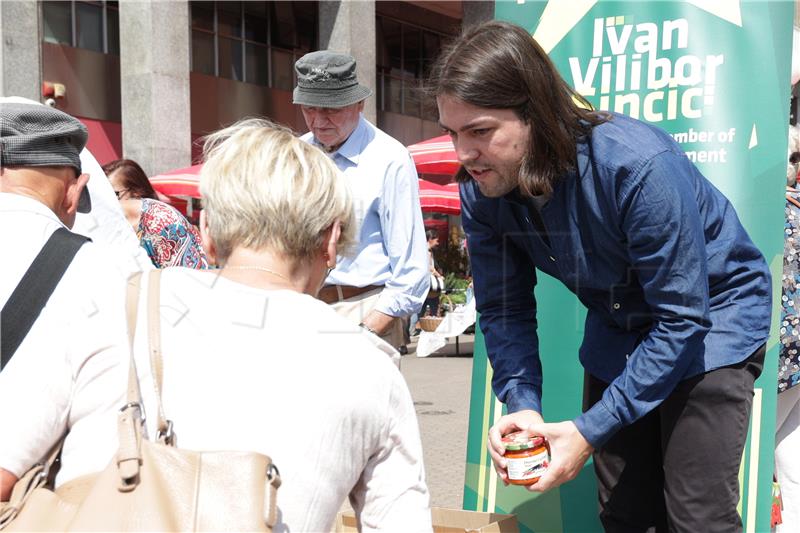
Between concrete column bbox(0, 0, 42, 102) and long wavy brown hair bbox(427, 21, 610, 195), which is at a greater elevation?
concrete column bbox(0, 0, 42, 102)

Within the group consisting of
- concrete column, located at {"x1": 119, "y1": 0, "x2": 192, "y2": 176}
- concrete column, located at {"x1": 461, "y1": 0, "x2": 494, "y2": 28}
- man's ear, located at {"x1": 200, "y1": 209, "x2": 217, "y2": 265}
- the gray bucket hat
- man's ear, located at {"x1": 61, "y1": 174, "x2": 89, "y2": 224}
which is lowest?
man's ear, located at {"x1": 200, "y1": 209, "x2": 217, "y2": 265}

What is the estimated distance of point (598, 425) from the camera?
2072 mm

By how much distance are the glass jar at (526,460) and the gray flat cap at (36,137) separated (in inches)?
49.5

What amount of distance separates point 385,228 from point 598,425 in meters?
1.67

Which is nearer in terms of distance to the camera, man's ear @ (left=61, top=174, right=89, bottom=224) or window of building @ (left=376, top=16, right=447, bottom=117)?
man's ear @ (left=61, top=174, right=89, bottom=224)

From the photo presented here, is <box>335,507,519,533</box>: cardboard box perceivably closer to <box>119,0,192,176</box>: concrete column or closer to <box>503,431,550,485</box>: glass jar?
<box>503,431,550,485</box>: glass jar

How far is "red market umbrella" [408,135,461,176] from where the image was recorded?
33.9 ft

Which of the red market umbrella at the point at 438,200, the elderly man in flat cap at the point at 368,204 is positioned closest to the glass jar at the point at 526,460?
the elderly man in flat cap at the point at 368,204

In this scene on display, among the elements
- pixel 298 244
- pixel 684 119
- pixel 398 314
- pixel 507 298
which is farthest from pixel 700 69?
pixel 298 244

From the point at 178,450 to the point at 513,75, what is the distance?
3.78ft

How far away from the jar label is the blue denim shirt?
128 millimetres

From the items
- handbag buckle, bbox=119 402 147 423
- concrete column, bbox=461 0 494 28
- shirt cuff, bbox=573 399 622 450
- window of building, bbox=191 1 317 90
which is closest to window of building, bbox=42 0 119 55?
window of building, bbox=191 1 317 90

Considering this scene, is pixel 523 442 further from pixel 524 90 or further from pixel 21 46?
pixel 21 46

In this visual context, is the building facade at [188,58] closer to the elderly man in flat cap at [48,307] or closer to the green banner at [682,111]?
the green banner at [682,111]
